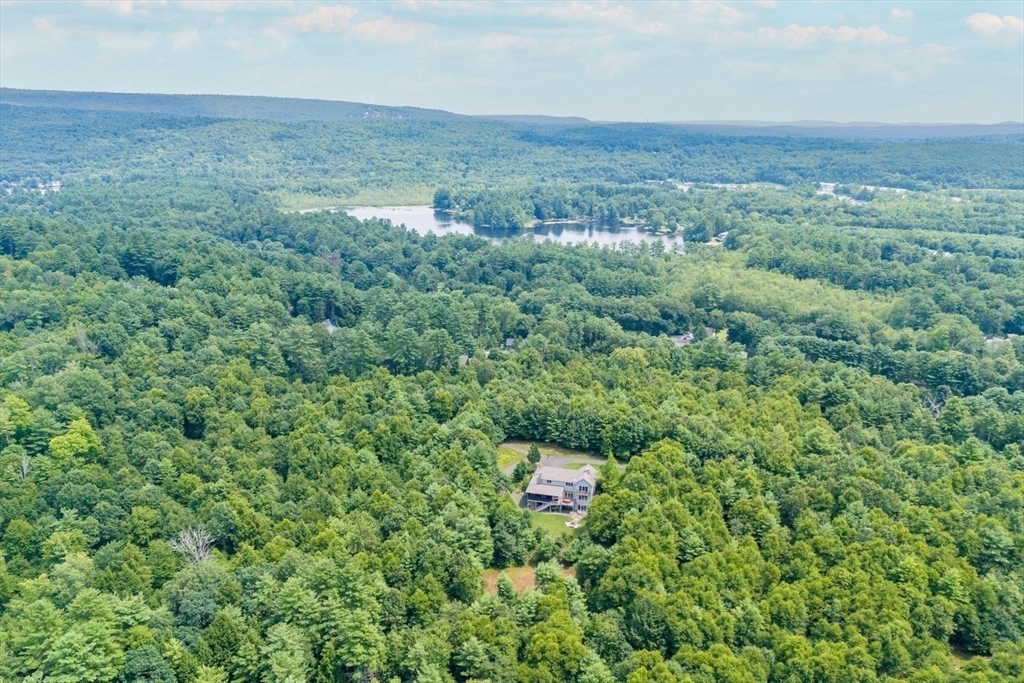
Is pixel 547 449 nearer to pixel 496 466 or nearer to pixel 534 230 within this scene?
pixel 496 466

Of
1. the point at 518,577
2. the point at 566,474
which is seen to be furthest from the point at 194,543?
the point at 566,474

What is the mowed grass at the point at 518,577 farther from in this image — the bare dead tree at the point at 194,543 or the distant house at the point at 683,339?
the distant house at the point at 683,339

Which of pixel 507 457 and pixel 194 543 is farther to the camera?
pixel 507 457

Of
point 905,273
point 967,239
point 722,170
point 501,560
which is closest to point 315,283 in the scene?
point 501,560

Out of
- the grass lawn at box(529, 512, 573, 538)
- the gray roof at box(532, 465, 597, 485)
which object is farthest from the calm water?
the grass lawn at box(529, 512, 573, 538)

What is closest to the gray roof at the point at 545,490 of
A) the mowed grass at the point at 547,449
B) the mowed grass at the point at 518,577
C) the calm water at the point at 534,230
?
the mowed grass at the point at 547,449

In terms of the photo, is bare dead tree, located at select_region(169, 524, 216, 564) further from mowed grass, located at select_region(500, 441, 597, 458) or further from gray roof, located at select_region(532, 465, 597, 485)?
mowed grass, located at select_region(500, 441, 597, 458)
